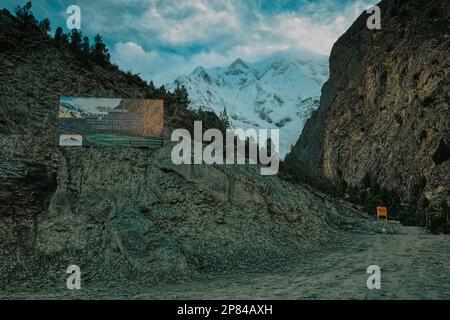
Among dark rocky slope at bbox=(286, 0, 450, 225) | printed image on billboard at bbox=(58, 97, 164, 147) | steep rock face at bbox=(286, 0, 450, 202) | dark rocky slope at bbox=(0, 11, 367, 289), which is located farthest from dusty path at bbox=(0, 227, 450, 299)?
steep rock face at bbox=(286, 0, 450, 202)

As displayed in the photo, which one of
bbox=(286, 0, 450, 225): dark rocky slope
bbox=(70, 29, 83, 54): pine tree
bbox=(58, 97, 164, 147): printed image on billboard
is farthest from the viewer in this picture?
bbox=(286, 0, 450, 225): dark rocky slope

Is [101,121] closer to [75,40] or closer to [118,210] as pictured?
[118,210]

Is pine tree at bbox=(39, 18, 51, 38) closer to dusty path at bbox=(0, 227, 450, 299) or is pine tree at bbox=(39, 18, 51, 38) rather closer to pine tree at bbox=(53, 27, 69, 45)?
pine tree at bbox=(53, 27, 69, 45)

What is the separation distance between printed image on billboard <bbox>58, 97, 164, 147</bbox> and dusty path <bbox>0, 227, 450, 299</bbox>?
829cm

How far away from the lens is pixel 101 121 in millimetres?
19266

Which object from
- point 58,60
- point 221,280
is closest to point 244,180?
point 221,280

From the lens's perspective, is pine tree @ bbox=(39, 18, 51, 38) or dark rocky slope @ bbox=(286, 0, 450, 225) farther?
dark rocky slope @ bbox=(286, 0, 450, 225)

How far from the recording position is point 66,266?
567 inches

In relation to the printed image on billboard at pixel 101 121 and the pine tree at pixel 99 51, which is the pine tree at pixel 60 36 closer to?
the pine tree at pixel 99 51

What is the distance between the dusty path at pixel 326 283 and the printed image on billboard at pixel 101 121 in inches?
327

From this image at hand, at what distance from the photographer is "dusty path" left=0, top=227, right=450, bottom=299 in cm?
1116

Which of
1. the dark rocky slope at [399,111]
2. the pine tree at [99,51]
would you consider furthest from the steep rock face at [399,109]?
the pine tree at [99,51]
